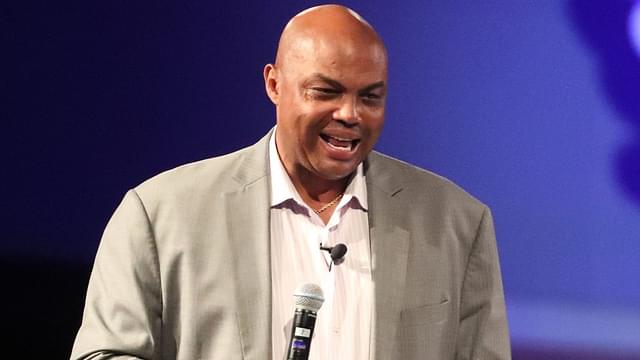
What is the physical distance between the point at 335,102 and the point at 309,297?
1.33 feet

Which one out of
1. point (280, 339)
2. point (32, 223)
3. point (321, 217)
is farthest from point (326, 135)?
point (32, 223)

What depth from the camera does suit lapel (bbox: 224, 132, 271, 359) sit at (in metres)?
2.04

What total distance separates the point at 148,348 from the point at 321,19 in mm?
706

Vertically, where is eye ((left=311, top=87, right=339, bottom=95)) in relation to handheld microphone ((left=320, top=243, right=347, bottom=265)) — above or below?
above

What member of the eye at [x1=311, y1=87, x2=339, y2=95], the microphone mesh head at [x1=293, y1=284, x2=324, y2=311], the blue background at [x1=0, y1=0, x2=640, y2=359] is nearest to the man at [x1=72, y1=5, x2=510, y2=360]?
the eye at [x1=311, y1=87, x2=339, y2=95]

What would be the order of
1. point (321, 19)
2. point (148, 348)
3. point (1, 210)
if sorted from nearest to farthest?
1. point (148, 348)
2. point (321, 19)
3. point (1, 210)

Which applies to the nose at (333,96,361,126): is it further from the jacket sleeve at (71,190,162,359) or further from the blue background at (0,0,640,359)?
the blue background at (0,0,640,359)

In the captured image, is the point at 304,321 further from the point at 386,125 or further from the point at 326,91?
the point at 386,125

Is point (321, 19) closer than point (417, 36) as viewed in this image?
Yes

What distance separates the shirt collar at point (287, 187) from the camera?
87.3 inches

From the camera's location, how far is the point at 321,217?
2250mm

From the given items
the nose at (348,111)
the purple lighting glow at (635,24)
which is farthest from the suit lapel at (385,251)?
the purple lighting glow at (635,24)

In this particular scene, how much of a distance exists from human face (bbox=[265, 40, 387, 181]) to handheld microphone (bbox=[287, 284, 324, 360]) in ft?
1.07

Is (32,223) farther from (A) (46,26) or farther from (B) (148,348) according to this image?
(B) (148,348)
